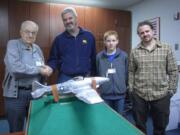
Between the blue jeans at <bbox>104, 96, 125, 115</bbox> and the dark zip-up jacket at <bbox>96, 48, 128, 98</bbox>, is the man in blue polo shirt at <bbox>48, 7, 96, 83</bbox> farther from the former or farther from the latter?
the blue jeans at <bbox>104, 96, 125, 115</bbox>

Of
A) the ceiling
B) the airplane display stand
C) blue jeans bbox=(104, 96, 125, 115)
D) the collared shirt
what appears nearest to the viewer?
the airplane display stand

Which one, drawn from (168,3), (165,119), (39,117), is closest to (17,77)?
(39,117)

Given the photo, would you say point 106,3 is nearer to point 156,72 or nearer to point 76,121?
point 156,72

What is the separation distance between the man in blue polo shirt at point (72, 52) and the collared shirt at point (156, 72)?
0.55 meters

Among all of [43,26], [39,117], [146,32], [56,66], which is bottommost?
[39,117]

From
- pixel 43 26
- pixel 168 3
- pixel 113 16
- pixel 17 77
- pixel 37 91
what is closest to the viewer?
pixel 37 91

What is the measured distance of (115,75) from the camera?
229 cm

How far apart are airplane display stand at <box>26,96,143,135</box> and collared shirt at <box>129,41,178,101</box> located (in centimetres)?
97

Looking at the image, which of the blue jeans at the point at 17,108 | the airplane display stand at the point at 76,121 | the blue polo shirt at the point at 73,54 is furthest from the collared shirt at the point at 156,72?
the blue jeans at the point at 17,108

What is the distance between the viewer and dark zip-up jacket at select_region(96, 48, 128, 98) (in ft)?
7.53

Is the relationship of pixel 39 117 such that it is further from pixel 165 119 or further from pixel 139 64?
pixel 165 119

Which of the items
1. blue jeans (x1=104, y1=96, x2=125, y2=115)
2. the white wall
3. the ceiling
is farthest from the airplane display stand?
the ceiling

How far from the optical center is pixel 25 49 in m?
→ 1.98

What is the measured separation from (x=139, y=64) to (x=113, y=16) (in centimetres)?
252
